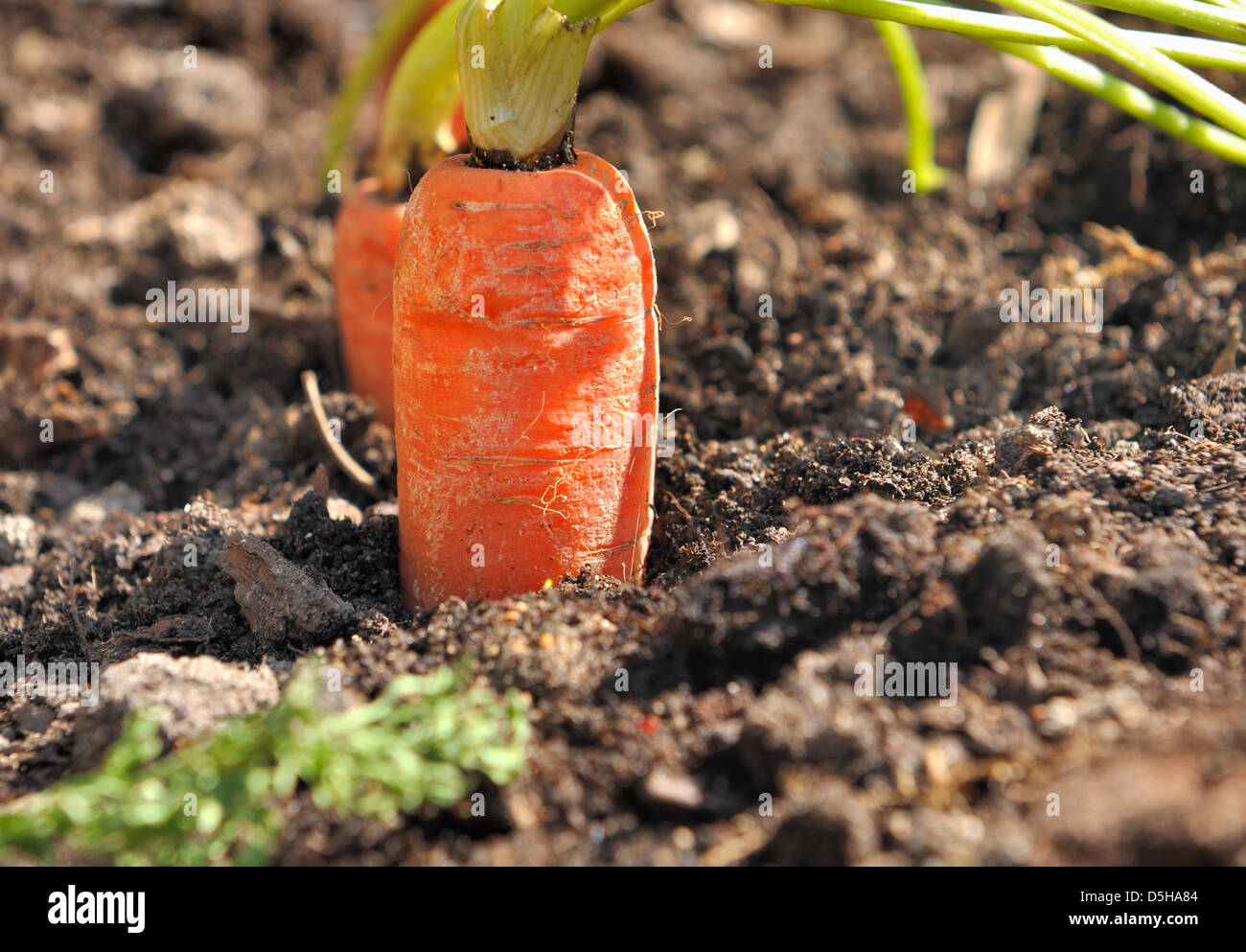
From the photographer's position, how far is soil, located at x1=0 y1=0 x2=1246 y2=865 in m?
1.43

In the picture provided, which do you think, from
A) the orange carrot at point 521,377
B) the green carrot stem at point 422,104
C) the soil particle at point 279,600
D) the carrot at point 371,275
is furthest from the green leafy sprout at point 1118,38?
the soil particle at point 279,600

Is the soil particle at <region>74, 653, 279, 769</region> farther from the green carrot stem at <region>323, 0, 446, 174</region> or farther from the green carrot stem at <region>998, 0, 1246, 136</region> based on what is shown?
the green carrot stem at <region>323, 0, 446, 174</region>

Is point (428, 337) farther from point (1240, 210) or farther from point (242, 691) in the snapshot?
point (1240, 210)

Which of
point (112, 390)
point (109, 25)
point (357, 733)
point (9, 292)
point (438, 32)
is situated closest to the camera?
point (357, 733)

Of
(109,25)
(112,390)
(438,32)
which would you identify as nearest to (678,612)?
(438,32)

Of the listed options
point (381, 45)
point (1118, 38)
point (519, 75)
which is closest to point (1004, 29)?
point (1118, 38)

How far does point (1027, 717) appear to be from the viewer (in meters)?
1.49

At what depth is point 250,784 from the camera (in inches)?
51.1

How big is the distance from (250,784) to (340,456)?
1366mm

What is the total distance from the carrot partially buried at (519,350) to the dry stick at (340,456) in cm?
43

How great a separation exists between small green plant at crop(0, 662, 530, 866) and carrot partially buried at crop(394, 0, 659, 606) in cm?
64

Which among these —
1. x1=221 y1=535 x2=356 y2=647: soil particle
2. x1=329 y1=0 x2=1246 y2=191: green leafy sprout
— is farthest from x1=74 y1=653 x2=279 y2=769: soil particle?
x1=329 y1=0 x2=1246 y2=191: green leafy sprout

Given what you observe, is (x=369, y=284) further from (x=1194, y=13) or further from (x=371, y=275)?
(x=1194, y=13)

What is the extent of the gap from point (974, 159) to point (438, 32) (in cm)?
221
